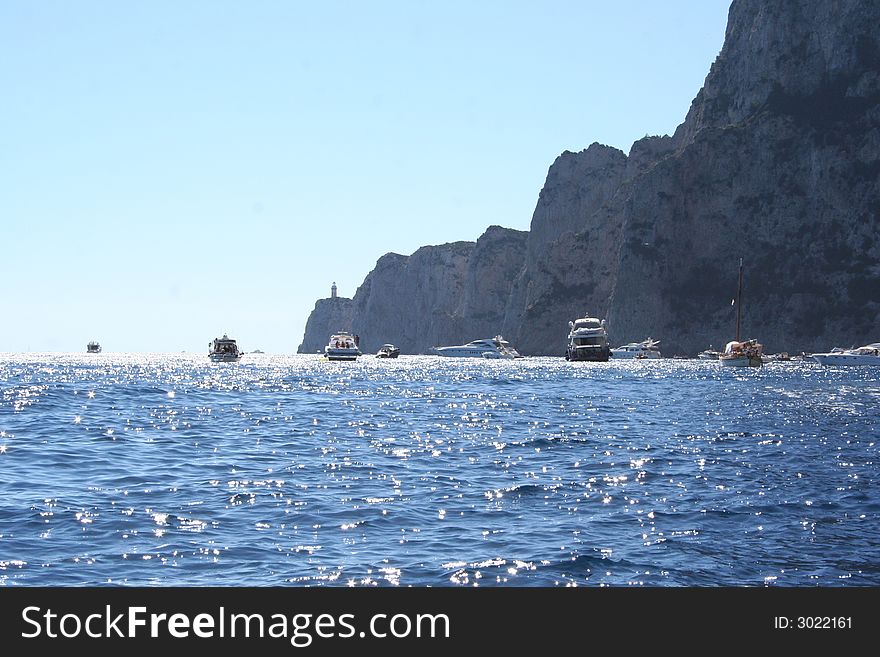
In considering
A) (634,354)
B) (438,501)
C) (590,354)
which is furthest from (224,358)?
(438,501)

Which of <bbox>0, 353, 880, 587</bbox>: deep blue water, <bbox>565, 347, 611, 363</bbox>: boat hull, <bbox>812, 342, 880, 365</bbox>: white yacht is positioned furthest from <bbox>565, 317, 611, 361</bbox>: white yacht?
<bbox>0, 353, 880, 587</bbox>: deep blue water

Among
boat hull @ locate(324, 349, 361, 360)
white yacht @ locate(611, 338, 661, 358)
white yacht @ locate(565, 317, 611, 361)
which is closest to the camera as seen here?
white yacht @ locate(565, 317, 611, 361)

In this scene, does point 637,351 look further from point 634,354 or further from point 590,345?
point 590,345

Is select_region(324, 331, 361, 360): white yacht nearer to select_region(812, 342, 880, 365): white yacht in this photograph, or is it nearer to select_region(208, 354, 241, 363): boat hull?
select_region(208, 354, 241, 363): boat hull

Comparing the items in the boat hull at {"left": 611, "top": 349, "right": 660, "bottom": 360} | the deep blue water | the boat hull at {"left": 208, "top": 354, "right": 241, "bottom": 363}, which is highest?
the boat hull at {"left": 208, "top": 354, "right": 241, "bottom": 363}

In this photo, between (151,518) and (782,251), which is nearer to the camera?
(151,518)

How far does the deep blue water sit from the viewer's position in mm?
13438

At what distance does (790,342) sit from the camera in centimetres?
19038

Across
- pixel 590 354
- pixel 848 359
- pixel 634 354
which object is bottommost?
pixel 848 359

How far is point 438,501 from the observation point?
771 inches
